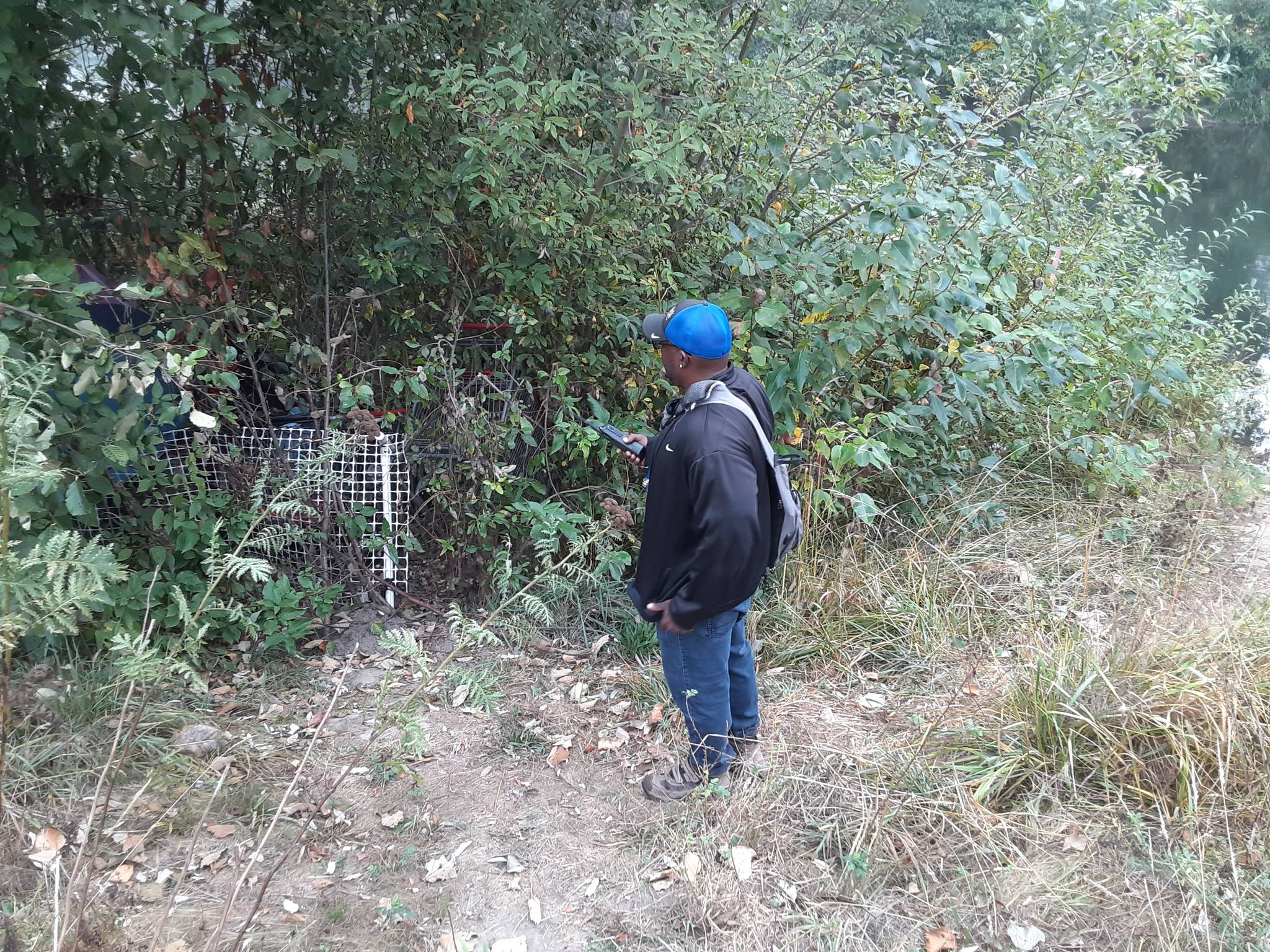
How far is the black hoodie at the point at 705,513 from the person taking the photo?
8.83 feet

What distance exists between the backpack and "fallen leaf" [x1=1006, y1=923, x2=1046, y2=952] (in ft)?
4.30

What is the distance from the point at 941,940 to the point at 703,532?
55.1 inches

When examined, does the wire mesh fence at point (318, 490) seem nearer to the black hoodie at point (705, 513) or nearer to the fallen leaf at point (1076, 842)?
the black hoodie at point (705, 513)

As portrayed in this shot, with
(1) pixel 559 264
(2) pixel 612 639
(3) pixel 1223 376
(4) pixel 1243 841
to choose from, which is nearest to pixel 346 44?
(1) pixel 559 264

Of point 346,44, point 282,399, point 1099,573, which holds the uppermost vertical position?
point 346,44

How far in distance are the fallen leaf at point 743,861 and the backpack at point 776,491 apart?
0.95 m

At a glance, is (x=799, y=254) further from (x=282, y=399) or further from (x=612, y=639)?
(x=282, y=399)

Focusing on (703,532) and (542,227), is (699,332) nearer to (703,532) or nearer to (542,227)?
(703,532)

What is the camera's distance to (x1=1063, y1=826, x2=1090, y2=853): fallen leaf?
2.88 m

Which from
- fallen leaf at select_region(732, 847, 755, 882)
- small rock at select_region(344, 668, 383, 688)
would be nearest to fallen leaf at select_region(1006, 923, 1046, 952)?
fallen leaf at select_region(732, 847, 755, 882)

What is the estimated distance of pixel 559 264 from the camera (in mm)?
4340

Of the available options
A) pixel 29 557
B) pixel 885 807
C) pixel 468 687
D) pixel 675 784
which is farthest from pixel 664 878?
pixel 29 557

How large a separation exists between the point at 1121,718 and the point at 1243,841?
19.2 inches

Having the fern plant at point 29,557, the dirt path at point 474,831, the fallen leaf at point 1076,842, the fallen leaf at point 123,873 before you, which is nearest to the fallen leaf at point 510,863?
the dirt path at point 474,831
